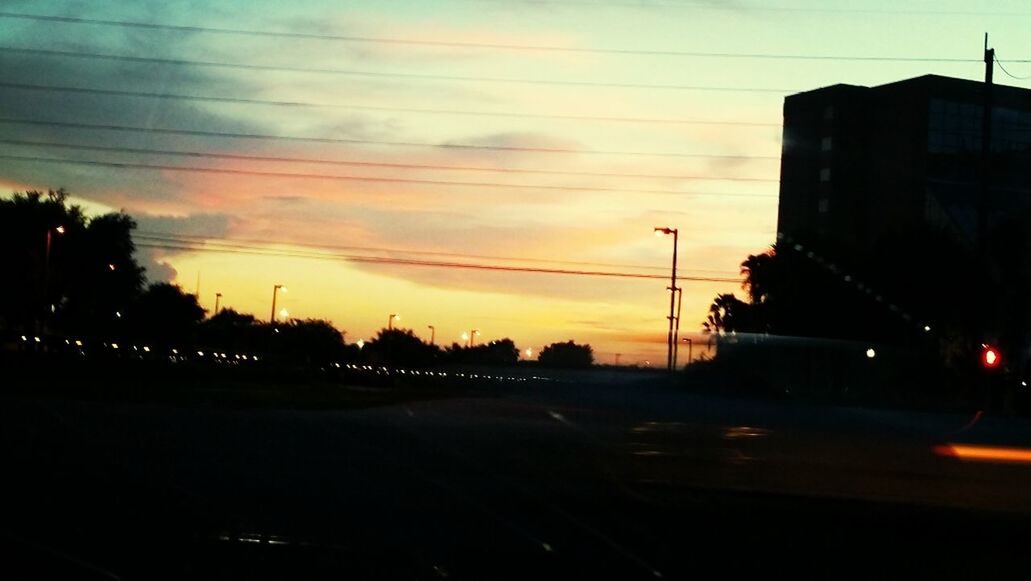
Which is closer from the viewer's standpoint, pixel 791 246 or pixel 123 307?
pixel 791 246

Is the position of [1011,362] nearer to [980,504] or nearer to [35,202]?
[980,504]

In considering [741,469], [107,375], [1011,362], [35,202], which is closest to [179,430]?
[741,469]

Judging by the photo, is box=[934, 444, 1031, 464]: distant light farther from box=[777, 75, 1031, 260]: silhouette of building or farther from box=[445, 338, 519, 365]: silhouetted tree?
box=[445, 338, 519, 365]: silhouetted tree

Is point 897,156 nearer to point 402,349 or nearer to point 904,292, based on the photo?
point 904,292

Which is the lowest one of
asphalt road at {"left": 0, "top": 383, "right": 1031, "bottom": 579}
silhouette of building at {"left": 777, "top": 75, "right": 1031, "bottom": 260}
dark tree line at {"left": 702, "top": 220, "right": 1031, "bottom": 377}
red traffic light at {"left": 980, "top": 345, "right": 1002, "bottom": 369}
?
asphalt road at {"left": 0, "top": 383, "right": 1031, "bottom": 579}

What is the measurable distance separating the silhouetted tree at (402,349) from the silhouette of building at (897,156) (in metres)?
43.7

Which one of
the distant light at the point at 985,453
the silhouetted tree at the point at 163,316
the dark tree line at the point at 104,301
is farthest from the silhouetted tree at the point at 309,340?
the distant light at the point at 985,453

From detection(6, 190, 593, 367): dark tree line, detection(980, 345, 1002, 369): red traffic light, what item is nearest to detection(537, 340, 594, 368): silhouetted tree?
detection(6, 190, 593, 367): dark tree line

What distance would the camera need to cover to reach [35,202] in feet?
316

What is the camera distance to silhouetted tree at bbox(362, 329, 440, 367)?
453ft

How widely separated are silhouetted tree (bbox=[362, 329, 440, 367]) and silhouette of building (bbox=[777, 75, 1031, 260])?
1720 inches

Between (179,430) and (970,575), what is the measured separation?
16912 millimetres

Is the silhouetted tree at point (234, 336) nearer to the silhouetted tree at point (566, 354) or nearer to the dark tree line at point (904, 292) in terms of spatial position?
the silhouetted tree at point (566, 354)

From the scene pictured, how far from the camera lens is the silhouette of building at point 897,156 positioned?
97.3 metres
